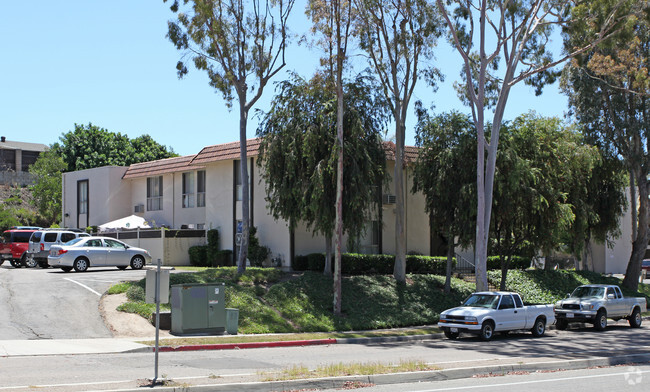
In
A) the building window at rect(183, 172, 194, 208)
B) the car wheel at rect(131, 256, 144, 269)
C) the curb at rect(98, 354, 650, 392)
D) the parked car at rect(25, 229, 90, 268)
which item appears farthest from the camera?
the building window at rect(183, 172, 194, 208)

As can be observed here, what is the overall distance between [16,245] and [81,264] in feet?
19.5

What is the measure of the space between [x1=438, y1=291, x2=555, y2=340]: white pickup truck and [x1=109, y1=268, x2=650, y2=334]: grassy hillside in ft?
11.9

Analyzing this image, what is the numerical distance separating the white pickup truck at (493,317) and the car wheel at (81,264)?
16.6 m

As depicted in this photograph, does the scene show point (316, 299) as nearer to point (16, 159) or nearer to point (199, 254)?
point (199, 254)

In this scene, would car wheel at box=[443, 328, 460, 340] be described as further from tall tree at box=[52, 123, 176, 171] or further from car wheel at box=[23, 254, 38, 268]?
tall tree at box=[52, 123, 176, 171]

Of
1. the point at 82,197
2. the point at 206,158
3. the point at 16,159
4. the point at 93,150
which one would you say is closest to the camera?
the point at 206,158

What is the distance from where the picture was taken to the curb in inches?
442

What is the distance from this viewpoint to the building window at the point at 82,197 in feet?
153

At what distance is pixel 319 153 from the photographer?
27.7m

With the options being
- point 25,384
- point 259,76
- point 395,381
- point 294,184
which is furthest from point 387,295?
point 25,384

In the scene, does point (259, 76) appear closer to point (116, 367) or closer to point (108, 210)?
point (116, 367)

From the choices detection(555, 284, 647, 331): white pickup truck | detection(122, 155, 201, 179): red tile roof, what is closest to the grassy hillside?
detection(555, 284, 647, 331): white pickup truck

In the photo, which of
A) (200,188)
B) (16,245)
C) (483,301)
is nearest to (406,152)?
(200,188)

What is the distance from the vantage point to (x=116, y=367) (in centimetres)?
1388
